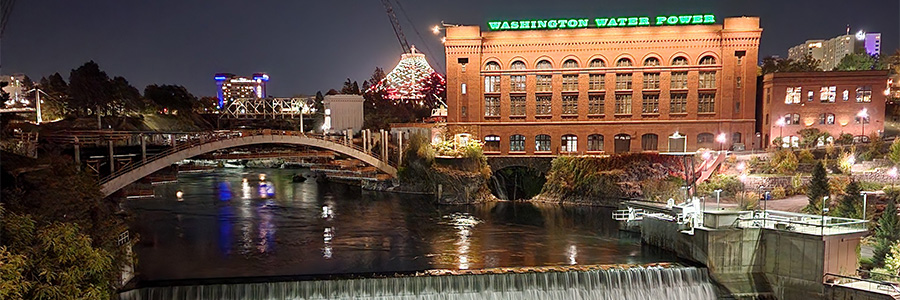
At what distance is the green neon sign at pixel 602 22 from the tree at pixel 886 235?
1162 inches

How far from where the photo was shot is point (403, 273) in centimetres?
2473

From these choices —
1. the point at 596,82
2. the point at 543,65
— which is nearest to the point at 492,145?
the point at 543,65

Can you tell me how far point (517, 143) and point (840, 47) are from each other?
13753 centimetres

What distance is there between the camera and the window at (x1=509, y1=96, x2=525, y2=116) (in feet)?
181

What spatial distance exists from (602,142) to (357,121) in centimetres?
3387

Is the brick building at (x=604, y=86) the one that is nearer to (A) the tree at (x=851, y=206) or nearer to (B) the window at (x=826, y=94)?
(B) the window at (x=826, y=94)

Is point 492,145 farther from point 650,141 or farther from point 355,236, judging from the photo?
point 355,236

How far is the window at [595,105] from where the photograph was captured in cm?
5425

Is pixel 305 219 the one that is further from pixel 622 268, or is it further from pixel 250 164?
pixel 250 164

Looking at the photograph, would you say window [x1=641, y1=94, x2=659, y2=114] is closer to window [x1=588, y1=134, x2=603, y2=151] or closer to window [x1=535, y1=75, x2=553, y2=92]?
window [x1=588, y1=134, x2=603, y2=151]

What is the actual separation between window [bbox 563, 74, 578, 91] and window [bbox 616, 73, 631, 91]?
4.01 meters

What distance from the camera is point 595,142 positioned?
5506cm

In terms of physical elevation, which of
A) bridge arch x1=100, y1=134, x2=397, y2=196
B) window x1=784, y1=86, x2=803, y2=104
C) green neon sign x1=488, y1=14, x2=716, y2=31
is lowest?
bridge arch x1=100, y1=134, x2=397, y2=196

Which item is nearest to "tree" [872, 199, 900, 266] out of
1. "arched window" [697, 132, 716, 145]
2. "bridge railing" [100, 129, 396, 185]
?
"arched window" [697, 132, 716, 145]
